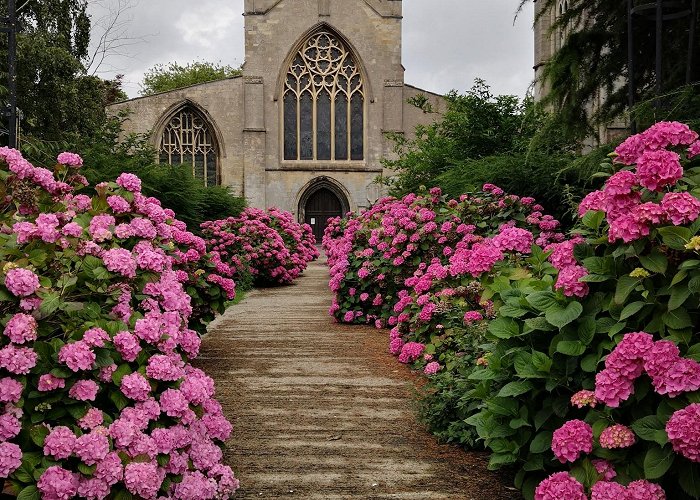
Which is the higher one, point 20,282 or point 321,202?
point 321,202

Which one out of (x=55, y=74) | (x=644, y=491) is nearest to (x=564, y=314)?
(x=644, y=491)

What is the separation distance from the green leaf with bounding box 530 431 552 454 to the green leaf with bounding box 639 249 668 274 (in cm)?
95

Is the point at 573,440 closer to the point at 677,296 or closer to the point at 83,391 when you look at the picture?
the point at 677,296

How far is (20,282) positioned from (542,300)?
2.27 meters

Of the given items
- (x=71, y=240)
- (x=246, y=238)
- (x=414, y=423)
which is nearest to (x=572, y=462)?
(x=414, y=423)

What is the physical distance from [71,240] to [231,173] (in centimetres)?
2765

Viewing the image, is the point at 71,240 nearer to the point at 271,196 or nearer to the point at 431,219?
the point at 431,219

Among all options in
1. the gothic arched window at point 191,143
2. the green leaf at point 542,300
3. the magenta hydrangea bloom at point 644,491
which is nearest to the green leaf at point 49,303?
the green leaf at point 542,300

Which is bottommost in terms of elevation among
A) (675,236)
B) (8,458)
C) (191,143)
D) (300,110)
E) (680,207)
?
(8,458)

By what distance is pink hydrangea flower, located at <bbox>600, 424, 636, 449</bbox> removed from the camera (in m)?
2.88

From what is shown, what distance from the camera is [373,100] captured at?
30.6 meters

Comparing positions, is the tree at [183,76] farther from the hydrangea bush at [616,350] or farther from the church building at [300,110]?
the hydrangea bush at [616,350]

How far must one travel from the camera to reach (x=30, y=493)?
109 inches

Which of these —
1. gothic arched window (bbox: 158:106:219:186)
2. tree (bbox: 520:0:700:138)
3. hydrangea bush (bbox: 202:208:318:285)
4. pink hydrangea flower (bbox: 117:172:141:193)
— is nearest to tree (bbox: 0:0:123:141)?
hydrangea bush (bbox: 202:208:318:285)
